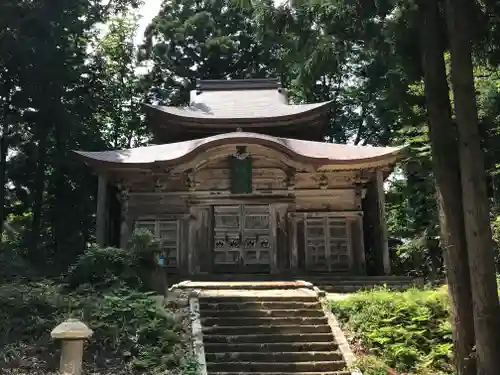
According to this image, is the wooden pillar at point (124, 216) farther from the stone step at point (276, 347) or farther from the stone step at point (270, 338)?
Answer: the stone step at point (276, 347)

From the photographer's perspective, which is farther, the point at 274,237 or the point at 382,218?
the point at 274,237

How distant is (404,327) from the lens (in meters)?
8.96

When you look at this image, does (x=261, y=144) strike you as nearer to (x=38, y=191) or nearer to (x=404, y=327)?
(x=404, y=327)

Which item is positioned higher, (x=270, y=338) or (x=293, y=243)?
(x=293, y=243)

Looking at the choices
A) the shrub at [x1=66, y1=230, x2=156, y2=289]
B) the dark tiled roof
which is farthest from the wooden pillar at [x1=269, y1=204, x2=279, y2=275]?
the shrub at [x1=66, y1=230, x2=156, y2=289]

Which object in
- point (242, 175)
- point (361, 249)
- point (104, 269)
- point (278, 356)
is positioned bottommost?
point (278, 356)

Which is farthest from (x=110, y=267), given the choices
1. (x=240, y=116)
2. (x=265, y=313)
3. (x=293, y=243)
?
(x=240, y=116)

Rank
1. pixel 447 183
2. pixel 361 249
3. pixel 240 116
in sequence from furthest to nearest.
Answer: pixel 240 116, pixel 361 249, pixel 447 183

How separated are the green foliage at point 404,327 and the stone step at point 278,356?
0.63 m

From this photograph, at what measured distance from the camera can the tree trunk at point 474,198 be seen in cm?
623

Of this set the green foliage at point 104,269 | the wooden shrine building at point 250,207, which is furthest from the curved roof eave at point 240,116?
the green foliage at point 104,269

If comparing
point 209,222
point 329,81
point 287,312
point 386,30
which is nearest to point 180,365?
point 287,312

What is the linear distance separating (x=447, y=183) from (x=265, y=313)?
13.3ft

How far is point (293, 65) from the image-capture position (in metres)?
8.66
